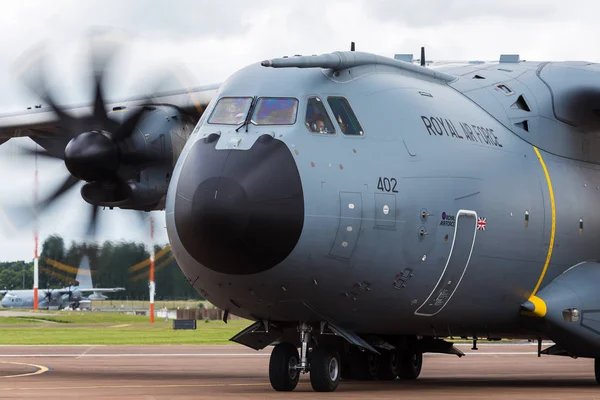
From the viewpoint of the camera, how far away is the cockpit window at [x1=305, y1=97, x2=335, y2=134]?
13797 mm

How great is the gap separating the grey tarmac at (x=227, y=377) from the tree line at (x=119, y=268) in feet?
6.10

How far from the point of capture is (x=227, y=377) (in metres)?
19.1

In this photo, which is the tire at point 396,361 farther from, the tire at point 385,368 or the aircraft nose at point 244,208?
the aircraft nose at point 244,208

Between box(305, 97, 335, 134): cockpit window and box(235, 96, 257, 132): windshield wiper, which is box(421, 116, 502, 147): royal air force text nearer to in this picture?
box(305, 97, 335, 134): cockpit window

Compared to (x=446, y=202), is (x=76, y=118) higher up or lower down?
higher up

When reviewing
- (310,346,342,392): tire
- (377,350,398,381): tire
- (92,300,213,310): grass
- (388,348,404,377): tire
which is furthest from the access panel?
(92,300,213,310): grass

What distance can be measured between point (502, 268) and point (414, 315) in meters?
1.51

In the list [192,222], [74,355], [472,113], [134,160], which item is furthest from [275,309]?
[74,355]

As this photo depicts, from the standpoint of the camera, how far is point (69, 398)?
13.8 meters

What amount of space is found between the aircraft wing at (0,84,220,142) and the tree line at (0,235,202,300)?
6.87 ft

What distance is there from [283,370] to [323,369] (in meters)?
0.63

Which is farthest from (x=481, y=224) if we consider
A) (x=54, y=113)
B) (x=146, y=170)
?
(x=54, y=113)

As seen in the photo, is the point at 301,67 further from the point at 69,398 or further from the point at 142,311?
the point at 142,311

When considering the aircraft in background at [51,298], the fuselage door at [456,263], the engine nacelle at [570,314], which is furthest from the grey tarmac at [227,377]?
the aircraft in background at [51,298]
